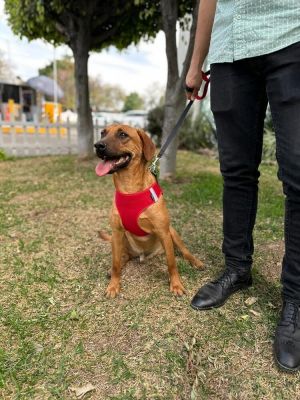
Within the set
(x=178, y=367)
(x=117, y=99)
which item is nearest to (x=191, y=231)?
(x=178, y=367)

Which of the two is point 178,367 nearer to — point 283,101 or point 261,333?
point 261,333

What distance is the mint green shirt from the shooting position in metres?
1.72

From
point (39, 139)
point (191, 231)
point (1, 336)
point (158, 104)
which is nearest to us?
point (1, 336)

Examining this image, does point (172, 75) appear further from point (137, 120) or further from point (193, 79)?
point (137, 120)

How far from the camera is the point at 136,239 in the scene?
2717mm

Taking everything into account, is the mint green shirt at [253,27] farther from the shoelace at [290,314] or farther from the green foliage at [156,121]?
the green foliage at [156,121]

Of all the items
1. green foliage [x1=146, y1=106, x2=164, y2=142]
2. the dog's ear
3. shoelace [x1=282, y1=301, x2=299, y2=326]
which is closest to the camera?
shoelace [x1=282, y1=301, x2=299, y2=326]

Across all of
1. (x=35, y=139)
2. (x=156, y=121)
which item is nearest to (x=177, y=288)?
(x=35, y=139)

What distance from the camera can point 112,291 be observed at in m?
2.56

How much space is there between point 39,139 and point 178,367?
9379 millimetres

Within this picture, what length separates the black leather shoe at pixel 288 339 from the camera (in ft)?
5.96

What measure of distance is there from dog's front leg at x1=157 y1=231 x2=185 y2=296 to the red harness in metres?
0.19

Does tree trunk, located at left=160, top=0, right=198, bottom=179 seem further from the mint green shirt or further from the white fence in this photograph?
the white fence

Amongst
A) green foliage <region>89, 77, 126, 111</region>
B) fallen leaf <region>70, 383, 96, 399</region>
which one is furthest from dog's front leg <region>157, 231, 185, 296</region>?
green foliage <region>89, 77, 126, 111</region>
